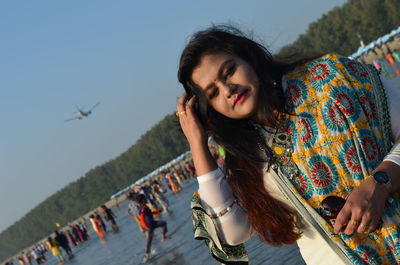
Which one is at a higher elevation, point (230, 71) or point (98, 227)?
point (230, 71)

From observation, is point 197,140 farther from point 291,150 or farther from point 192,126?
point 291,150

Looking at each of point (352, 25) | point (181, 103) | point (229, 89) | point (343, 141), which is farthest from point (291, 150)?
point (352, 25)

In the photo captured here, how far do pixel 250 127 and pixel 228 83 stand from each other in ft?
0.77

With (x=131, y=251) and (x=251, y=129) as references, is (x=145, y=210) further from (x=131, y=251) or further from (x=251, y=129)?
(x=251, y=129)

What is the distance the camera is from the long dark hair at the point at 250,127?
2299 millimetres

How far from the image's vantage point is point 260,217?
2.32 m

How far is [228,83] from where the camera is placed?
228 centimetres

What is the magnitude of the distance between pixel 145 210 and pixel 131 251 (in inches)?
147

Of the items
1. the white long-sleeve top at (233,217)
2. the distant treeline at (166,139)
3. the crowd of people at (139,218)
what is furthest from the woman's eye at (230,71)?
the distant treeline at (166,139)

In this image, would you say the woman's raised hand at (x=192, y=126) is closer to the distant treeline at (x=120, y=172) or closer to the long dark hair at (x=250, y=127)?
the long dark hair at (x=250, y=127)

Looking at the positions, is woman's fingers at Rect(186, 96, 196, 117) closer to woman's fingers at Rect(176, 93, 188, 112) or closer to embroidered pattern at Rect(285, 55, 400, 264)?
woman's fingers at Rect(176, 93, 188, 112)

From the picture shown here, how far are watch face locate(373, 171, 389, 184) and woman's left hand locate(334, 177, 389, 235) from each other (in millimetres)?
14

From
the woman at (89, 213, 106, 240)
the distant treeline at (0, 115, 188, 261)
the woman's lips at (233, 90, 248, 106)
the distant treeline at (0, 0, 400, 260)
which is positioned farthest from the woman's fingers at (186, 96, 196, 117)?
the distant treeline at (0, 115, 188, 261)

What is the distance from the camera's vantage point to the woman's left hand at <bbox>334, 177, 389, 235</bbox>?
1.99 meters
